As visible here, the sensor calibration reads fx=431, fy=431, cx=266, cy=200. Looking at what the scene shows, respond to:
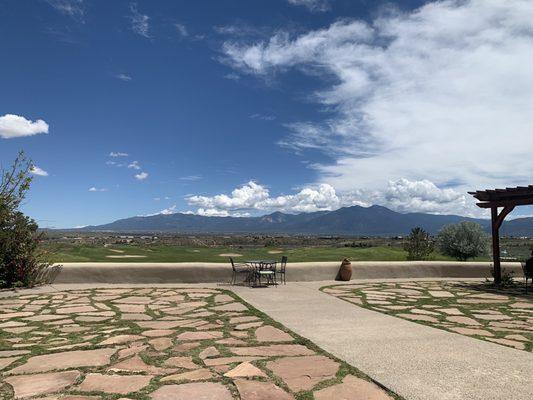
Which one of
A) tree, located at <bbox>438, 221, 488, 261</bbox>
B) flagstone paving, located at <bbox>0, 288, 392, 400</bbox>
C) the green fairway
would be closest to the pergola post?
flagstone paving, located at <bbox>0, 288, 392, 400</bbox>

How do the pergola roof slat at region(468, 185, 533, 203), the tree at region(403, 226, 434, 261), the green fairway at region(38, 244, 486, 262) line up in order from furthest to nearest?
the tree at region(403, 226, 434, 261), the green fairway at region(38, 244, 486, 262), the pergola roof slat at region(468, 185, 533, 203)

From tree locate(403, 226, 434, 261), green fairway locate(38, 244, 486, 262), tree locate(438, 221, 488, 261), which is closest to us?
green fairway locate(38, 244, 486, 262)

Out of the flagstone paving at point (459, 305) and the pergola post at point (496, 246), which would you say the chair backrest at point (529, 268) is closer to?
the flagstone paving at point (459, 305)

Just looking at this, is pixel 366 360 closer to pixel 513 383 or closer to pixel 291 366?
pixel 291 366

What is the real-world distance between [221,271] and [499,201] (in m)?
7.80

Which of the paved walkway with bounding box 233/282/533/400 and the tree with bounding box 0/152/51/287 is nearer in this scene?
the paved walkway with bounding box 233/282/533/400

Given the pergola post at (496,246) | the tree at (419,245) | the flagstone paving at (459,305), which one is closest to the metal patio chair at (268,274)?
the flagstone paving at (459,305)

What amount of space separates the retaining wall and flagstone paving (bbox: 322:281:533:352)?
1.34 meters

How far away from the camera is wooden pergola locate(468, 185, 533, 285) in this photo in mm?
11031

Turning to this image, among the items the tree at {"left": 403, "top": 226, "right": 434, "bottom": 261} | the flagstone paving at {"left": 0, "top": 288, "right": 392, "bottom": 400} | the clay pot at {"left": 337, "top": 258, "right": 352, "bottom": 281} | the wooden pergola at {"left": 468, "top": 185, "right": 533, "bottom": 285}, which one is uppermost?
the wooden pergola at {"left": 468, "top": 185, "right": 533, "bottom": 285}

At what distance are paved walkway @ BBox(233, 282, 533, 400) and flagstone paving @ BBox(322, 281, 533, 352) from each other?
577 millimetres

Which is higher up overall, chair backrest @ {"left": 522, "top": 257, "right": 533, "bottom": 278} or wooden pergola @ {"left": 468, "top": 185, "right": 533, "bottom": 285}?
wooden pergola @ {"left": 468, "top": 185, "right": 533, "bottom": 285}

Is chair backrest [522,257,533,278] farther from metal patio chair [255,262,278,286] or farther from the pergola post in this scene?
metal patio chair [255,262,278,286]

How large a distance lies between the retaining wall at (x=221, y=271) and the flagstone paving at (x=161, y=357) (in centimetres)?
343
